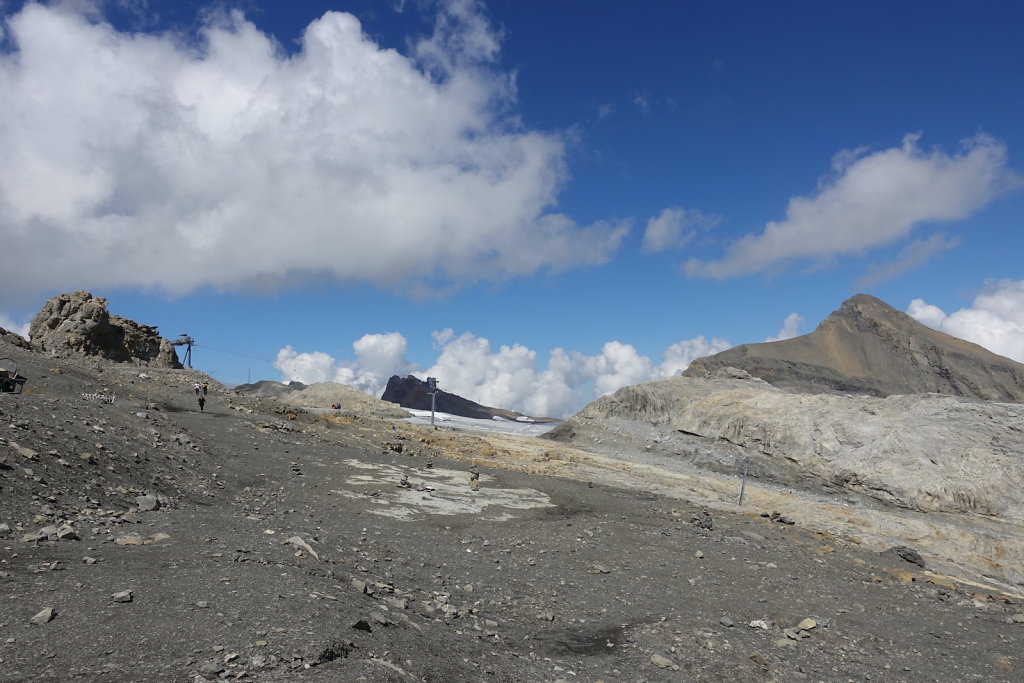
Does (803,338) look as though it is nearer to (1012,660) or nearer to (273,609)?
(1012,660)

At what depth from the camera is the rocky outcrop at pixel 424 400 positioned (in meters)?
126

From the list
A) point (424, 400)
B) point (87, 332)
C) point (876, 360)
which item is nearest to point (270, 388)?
point (87, 332)

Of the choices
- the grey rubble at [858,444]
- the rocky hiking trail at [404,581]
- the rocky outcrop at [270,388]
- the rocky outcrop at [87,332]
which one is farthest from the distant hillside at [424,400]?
the rocky hiking trail at [404,581]

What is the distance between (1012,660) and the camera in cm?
1073

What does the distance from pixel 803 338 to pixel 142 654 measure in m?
115

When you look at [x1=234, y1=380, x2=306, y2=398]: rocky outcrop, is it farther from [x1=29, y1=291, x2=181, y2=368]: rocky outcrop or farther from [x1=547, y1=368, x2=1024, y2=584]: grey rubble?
[x1=547, y1=368, x2=1024, y2=584]: grey rubble

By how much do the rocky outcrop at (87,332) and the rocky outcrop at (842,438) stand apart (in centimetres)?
3798

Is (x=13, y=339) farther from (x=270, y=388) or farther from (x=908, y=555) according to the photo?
(x=908, y=555)

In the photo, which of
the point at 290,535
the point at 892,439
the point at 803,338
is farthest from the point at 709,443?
the point at 803,338

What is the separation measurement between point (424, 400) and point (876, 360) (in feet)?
283

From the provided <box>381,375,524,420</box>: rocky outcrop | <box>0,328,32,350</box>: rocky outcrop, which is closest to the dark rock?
<box>0,328,32,350</box>: rocky outcrop

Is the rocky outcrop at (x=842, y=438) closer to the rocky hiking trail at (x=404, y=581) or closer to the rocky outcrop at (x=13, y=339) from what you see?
the rocky hiking trail at (x=404, y=581)

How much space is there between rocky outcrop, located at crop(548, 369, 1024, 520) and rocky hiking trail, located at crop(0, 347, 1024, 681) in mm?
15273

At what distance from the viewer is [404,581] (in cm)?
1120
